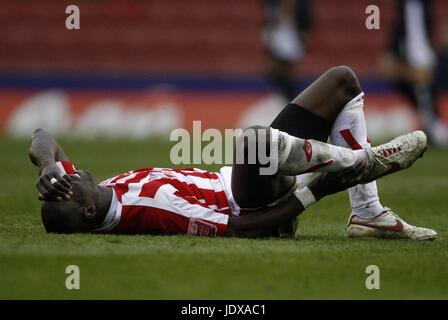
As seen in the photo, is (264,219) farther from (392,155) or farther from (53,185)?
(53,185)

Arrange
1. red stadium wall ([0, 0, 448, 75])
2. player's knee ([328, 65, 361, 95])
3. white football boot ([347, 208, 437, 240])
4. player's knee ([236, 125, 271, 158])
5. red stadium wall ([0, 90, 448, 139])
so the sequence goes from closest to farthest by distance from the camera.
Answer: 1. player's knee ([236, 125, 271, 158])
2. player's knee ([328, 65, 361, 95])
3. white football boot ([347, 208, 437, 240])
4. red stadium wall ([0, 90, 448, 139])
5. red stadium wall ([0, 0, 448, 75])

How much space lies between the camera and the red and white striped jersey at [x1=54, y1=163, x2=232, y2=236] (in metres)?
5.42

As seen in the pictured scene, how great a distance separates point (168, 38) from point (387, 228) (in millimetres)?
14764

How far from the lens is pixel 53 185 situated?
17.1 ft

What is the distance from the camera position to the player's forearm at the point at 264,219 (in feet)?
17.7

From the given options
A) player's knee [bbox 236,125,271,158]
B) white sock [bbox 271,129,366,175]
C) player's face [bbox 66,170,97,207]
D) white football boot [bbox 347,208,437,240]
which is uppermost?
player's knee [bbox 236,125,271,158]

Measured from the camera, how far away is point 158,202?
17.7 feet

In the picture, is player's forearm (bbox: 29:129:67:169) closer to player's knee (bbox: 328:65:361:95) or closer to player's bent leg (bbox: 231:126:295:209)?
player's bent leg (bbox: 231:126:295:209)

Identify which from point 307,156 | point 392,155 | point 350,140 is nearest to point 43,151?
point 307,156

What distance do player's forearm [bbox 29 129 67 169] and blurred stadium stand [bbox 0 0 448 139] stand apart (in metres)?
13.4

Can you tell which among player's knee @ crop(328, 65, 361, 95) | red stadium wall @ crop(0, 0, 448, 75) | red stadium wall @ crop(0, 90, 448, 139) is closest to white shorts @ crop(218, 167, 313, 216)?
player's knee @ crop(328, 65, 361, 95)

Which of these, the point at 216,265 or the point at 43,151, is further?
the point at 43,151

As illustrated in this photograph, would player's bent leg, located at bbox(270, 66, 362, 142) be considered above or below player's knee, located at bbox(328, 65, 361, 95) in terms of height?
below

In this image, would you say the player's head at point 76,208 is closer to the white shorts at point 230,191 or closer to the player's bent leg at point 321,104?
the white shorts at point 230,191
